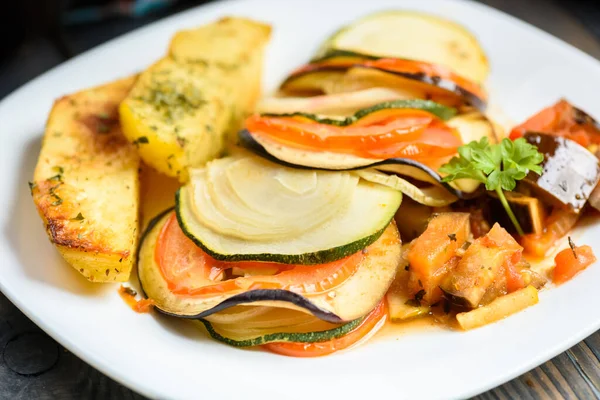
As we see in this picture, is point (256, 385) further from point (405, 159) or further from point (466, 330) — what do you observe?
point (405, 159)

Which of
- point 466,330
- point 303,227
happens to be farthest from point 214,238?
point 466,330

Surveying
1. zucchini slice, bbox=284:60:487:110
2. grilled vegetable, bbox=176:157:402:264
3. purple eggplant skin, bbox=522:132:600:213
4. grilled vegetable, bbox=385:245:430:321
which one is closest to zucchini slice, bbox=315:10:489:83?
zucchini slice, bbox=284:60:487:110

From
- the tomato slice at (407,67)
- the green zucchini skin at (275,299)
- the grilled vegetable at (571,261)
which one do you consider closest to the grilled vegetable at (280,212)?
the green zucchini skin at (275,299)

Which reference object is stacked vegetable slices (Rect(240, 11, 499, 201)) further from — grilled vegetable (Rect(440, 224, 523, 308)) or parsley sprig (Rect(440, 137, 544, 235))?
grilled vegetable (Rect(440, 224, 523, 308))

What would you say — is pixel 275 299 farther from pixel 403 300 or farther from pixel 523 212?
pixel 523 212

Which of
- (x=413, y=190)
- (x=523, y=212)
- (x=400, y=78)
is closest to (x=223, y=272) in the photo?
(x=413, y=190)

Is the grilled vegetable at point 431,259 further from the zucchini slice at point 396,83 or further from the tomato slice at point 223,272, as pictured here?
the zucchini slice at point 396,83
